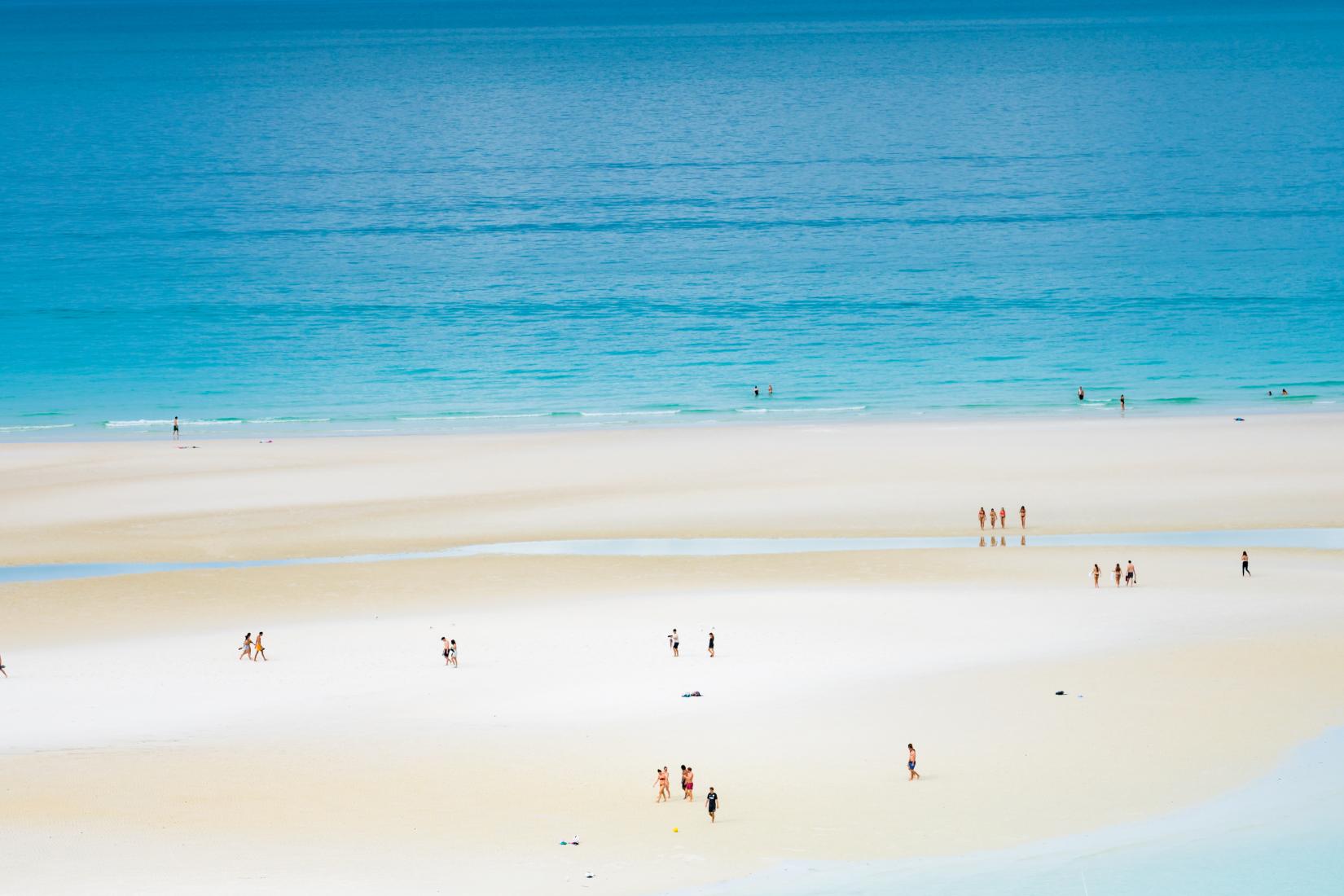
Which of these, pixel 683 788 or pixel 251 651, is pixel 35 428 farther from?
pixel 683 788

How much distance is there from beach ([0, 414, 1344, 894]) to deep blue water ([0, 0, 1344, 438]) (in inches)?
589

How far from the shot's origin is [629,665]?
113 ft

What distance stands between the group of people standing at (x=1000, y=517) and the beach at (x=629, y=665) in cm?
48

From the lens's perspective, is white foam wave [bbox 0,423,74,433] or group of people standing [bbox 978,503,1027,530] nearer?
group of people standing [bbox 978,503,1027,530]

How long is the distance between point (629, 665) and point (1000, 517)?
1592cm

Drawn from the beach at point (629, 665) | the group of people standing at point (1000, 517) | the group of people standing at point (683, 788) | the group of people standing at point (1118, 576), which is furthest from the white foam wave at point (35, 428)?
the group of people standing at point (683, 788)

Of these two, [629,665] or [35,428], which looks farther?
[35,428]

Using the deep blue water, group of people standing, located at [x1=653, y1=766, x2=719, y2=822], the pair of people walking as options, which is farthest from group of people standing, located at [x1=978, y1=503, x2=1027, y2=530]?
the pair of people walking

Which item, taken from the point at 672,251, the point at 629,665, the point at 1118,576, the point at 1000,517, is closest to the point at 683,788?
the point at 629,665

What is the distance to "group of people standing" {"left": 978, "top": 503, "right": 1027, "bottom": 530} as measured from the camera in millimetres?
44688

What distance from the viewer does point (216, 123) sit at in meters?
142

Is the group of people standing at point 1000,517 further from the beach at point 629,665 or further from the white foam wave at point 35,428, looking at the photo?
the white foam wave at point 35,428

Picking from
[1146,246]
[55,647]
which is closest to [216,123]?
[1146,246]

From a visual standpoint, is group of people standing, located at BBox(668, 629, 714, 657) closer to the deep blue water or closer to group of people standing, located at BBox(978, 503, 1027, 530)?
group of people standing, located at BBox(978, 503, 1027, 530)
